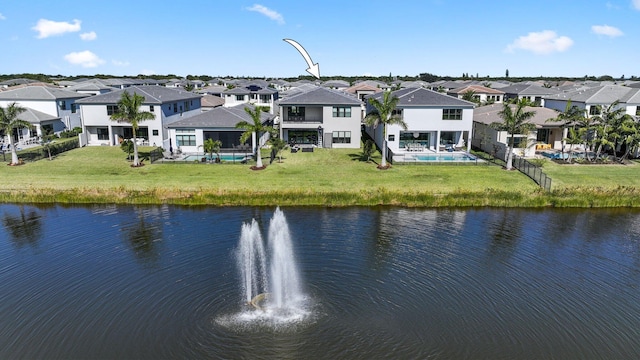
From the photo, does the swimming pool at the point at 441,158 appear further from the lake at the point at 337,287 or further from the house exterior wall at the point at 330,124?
the lake at the point at 337,287

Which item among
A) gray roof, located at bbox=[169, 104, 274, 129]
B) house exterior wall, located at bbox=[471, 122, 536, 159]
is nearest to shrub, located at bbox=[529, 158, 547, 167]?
house exterior wall, located at bbox=[471, 122, 536, 159]

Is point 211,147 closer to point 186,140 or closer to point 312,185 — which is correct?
point 186,140

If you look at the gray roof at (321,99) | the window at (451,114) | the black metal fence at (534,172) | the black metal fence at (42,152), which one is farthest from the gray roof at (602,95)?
the black metal fence at (42,152)

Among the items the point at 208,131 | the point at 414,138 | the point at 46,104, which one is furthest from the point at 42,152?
the point at 414,138

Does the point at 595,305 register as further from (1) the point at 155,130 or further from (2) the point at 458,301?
(1) the point at 155,130

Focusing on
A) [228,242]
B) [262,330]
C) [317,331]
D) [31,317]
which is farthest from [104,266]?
[317,331]

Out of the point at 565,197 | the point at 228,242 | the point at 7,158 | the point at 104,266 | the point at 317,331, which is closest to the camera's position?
the point at 317,331
